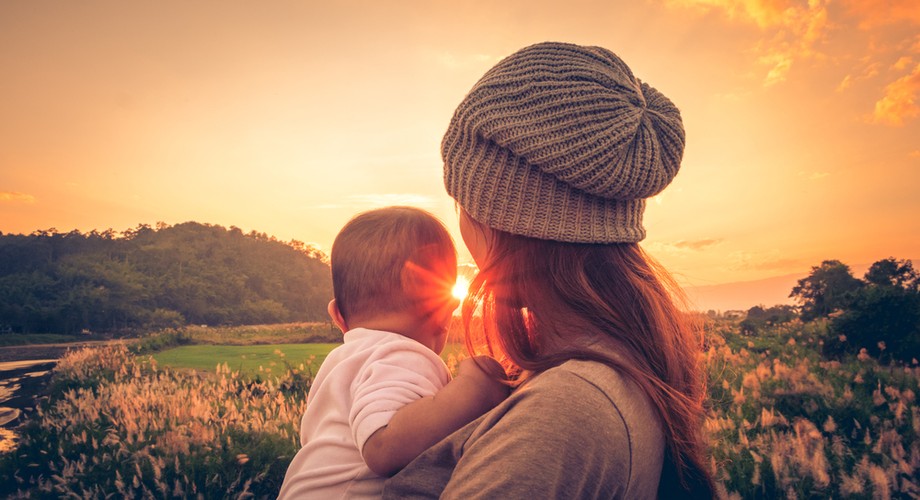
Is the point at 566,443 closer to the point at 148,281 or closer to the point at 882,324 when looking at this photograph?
the point at 882,324

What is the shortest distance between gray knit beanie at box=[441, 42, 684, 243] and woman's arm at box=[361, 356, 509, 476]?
0.54 metres

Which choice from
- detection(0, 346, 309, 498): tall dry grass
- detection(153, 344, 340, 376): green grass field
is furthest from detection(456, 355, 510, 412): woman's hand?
detection(153, 344, 340, 376): green grass field

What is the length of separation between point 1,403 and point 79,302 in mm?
13261

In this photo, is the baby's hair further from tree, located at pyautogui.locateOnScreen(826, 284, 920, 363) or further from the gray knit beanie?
tree, located at pyautogui.locateOnScreen(826, 284, 920, 363)

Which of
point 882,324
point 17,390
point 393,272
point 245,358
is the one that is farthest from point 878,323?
point 17,390

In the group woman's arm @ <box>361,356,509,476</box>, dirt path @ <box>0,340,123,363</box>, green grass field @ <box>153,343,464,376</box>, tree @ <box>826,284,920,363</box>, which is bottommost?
dirt path @ <box>0,340,123,363</box>

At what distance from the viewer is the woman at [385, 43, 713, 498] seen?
1.37 m

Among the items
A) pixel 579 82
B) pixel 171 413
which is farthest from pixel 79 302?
pixel 579 82

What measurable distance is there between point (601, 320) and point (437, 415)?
0.66 metres

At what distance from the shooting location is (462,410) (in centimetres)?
168

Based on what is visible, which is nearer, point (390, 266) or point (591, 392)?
point (591, 392)

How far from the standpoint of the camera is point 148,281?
2439 centimetres

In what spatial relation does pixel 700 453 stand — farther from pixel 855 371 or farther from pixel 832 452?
pixel 855 371

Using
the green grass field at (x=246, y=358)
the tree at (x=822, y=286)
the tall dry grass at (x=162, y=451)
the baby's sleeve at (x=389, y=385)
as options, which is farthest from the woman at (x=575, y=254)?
the tree at (x=822, y=286)
